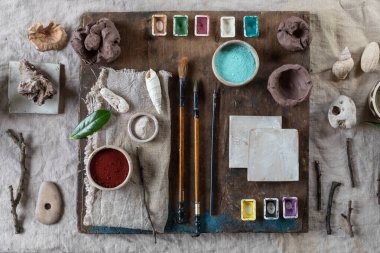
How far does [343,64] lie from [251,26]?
9.5 inches

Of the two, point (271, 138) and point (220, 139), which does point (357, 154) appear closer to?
point (271, 138)

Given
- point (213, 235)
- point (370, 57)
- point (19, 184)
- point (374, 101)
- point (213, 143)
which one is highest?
point (370, 57)

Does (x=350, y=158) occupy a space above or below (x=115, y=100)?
below

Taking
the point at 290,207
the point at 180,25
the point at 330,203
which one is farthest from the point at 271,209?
the point at 180,25

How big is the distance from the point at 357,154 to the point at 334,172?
0.07m

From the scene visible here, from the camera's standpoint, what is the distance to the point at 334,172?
128 centimetres

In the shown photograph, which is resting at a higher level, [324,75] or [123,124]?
[324,75]

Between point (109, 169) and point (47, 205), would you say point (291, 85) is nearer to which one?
point (109, 169)

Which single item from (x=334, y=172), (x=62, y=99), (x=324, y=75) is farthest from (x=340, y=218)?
(x=62, y=99)

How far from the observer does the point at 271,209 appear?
3.93 ft

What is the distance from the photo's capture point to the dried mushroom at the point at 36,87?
1179 millimetres

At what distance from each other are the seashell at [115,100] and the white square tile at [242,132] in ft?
0.83

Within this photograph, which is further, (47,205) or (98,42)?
(47,205)

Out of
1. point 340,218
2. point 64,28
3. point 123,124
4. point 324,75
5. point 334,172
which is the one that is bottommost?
point 340,218
